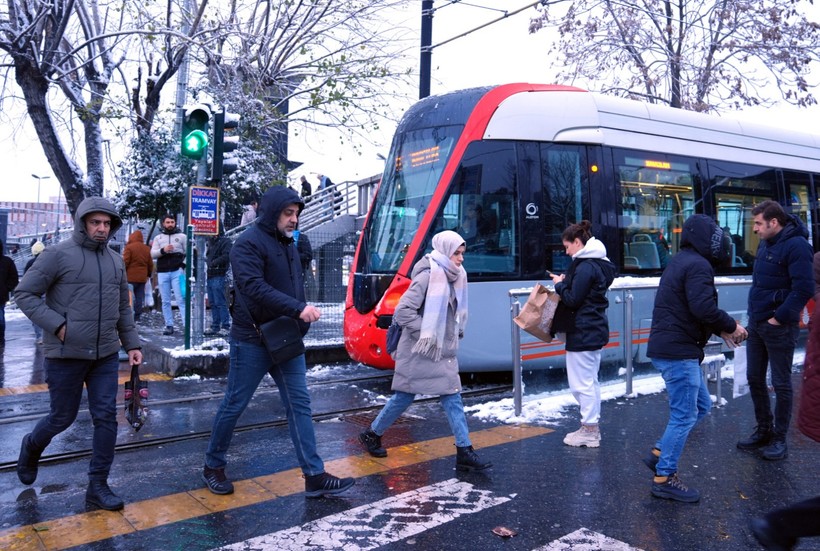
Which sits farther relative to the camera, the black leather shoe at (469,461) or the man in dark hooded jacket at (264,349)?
the black leather shoe at (469,461)

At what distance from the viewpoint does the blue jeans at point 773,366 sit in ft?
18.0

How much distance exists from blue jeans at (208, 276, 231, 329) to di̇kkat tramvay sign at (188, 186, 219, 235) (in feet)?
6.34

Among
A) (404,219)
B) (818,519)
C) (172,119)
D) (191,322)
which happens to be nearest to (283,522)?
(818,519)

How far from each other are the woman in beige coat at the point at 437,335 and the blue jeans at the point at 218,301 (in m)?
6.49

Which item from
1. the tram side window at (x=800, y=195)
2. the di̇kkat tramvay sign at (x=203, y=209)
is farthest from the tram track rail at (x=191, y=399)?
the tram side window at (x=800, y=195)

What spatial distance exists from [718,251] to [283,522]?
3.13 meters

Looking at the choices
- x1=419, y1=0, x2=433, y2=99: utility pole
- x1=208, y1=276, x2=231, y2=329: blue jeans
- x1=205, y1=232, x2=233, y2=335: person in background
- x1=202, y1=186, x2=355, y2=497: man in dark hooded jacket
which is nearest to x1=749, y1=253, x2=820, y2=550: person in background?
x1=202, y1=186, x2=355, y2=497: man in dark hooded jacket

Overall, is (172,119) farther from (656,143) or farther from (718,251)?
(718,251)

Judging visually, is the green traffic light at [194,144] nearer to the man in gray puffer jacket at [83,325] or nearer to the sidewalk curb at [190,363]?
the sidewalk curb at [190,363]

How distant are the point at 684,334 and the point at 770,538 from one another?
1.58m

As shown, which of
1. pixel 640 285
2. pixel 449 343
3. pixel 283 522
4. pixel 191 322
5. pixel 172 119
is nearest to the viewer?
pixel 283 522

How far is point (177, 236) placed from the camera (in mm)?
11477

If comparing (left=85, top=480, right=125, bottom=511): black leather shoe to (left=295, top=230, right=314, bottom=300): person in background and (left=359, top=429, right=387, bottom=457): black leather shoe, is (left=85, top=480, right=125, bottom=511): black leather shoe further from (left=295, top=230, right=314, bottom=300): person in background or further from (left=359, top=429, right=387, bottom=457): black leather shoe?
(left=295, top=230, right=314, bottom=300): person in background

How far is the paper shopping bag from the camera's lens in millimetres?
5891
